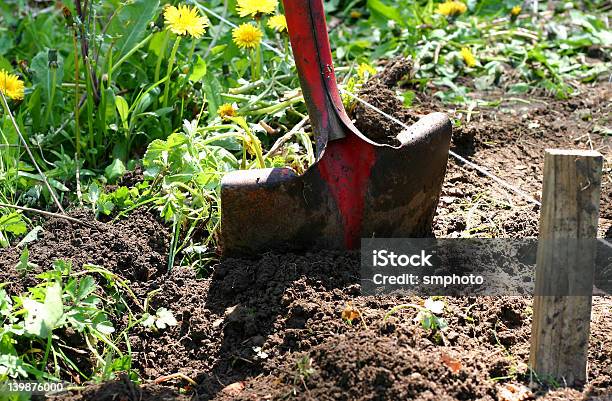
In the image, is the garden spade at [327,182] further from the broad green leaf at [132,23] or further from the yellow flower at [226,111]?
the broad green leaf at [132,23]

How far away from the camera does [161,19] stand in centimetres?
342

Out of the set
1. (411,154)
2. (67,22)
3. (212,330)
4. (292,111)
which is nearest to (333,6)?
(292,111)

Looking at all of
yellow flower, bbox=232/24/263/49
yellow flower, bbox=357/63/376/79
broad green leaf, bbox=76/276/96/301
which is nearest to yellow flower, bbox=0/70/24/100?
yellow flower, bbox=232/24/263/49

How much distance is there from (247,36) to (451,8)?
1320 millimetres

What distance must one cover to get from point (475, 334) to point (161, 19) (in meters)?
1.79

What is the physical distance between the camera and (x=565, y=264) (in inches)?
84.5

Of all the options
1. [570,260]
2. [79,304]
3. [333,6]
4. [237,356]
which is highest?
[333,6]

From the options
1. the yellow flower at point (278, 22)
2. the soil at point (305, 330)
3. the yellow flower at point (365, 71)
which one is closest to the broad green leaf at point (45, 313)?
the soil at point (305, 330)

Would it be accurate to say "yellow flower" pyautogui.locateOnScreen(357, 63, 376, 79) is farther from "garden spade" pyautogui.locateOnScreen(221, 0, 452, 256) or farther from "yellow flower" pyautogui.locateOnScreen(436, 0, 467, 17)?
"garden spade" pyautogui.locateOnScreen(221, 0, 452, 256)

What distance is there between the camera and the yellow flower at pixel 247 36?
3.46 meters

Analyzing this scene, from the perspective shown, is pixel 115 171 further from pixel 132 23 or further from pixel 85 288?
pixel 85 288

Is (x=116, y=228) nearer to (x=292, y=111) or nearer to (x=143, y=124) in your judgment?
(x=143, y=124)

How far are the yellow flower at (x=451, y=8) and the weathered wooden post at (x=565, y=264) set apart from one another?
7.76ft

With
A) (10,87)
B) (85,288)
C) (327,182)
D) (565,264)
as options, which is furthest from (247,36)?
(565,264)
